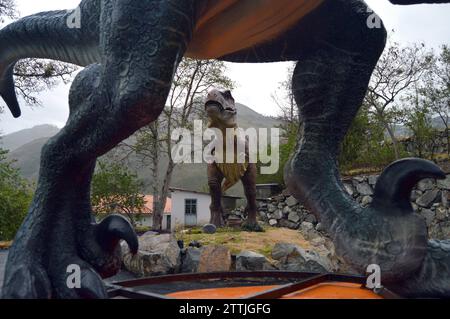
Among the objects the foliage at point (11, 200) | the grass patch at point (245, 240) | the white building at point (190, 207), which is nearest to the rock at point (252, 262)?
the grass patch at point (245, 240)

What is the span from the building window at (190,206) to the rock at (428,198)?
45.5 ft

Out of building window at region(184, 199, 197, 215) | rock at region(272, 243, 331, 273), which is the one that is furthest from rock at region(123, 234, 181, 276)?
building window at region(184, 199, 197, 215)

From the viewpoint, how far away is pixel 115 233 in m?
1.21

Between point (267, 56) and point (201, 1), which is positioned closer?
point (201, 1)

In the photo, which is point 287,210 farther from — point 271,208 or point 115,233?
point 115,233

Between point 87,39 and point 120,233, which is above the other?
point 87,39

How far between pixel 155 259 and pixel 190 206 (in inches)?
647

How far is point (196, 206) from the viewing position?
811 inches

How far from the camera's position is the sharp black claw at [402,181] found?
120 centimetres
